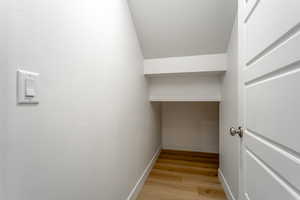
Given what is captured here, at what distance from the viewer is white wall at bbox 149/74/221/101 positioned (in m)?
2.32

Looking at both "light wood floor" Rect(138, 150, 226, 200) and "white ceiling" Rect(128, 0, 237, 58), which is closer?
"white ceiling" Rect(128, 0, 237, 58)

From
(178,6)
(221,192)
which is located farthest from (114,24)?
(221,192)

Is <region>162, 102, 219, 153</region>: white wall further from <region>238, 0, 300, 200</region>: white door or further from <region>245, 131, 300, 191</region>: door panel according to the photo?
<region>245, 131, 300, 191</region>: door panel

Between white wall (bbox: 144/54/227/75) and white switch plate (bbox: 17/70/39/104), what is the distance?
1.66 m

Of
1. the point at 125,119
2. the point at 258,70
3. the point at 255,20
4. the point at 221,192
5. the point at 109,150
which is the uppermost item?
the point at 255,20

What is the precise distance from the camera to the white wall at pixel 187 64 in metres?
1.95

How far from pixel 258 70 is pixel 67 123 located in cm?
102

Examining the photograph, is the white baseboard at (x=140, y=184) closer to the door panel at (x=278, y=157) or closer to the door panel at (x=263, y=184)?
the door panel at (x=263, y=184)

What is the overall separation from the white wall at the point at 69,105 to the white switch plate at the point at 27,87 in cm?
2

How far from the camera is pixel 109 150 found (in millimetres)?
1210

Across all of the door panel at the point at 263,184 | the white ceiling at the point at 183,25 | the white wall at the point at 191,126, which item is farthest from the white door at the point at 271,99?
the white wall at the point at 191,126

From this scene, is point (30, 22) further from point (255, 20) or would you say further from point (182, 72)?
point (182, 72)

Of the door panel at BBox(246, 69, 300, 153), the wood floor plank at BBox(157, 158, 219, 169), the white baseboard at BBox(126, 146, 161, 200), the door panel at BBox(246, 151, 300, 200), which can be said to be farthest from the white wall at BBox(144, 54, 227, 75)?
the wood floor plank at BBox(157, 158, 219, 169)

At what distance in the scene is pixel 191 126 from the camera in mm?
3279
